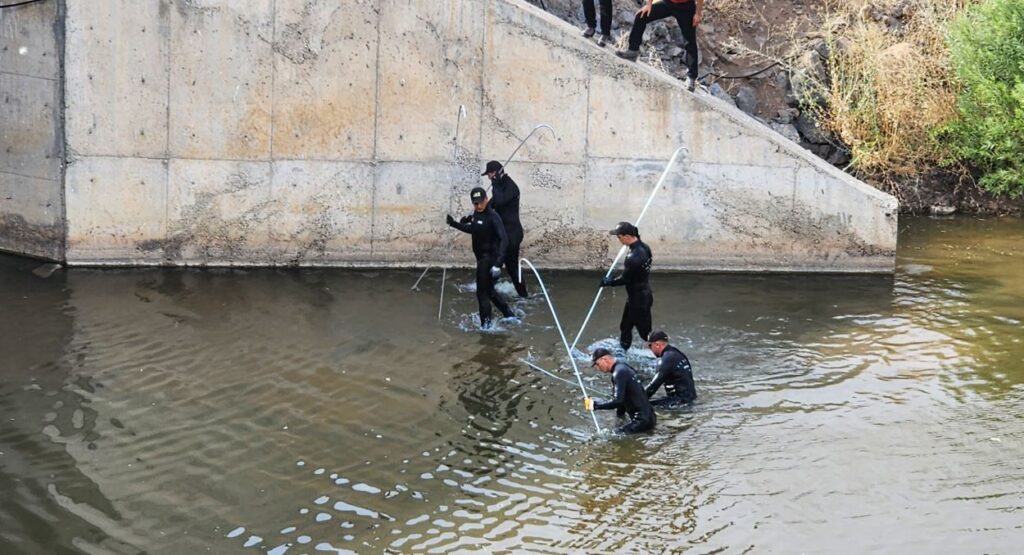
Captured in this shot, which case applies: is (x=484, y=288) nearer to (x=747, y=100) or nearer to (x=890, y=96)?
(x=747, y=100)

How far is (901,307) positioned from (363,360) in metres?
7.33

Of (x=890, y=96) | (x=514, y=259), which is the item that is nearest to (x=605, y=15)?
(x=514, y=259)

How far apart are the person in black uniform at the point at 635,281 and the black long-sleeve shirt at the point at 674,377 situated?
5.03 ft

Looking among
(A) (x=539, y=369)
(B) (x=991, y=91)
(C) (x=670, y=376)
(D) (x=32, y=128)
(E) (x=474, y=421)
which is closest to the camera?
(E) (x=474, y=421)

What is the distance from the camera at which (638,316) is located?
46.6 feet

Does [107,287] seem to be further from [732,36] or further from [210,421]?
[732,36]

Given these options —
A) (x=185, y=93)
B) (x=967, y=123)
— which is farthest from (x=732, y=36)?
(x=185, y=93)

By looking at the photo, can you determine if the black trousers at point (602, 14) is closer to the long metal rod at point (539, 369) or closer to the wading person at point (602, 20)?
the wading person at point (602, 20)

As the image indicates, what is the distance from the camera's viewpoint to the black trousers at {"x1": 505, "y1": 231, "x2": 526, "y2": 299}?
1611 cm

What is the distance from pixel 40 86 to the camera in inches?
651

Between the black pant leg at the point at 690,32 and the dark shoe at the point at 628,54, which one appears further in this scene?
the dark shoe at the point at 628,54

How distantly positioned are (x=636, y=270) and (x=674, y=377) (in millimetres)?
1907

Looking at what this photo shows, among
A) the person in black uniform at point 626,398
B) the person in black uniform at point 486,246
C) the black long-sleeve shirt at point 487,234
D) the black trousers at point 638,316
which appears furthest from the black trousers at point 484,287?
the person in black uniform at point 626,398

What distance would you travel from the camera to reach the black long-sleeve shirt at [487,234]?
15.2m
